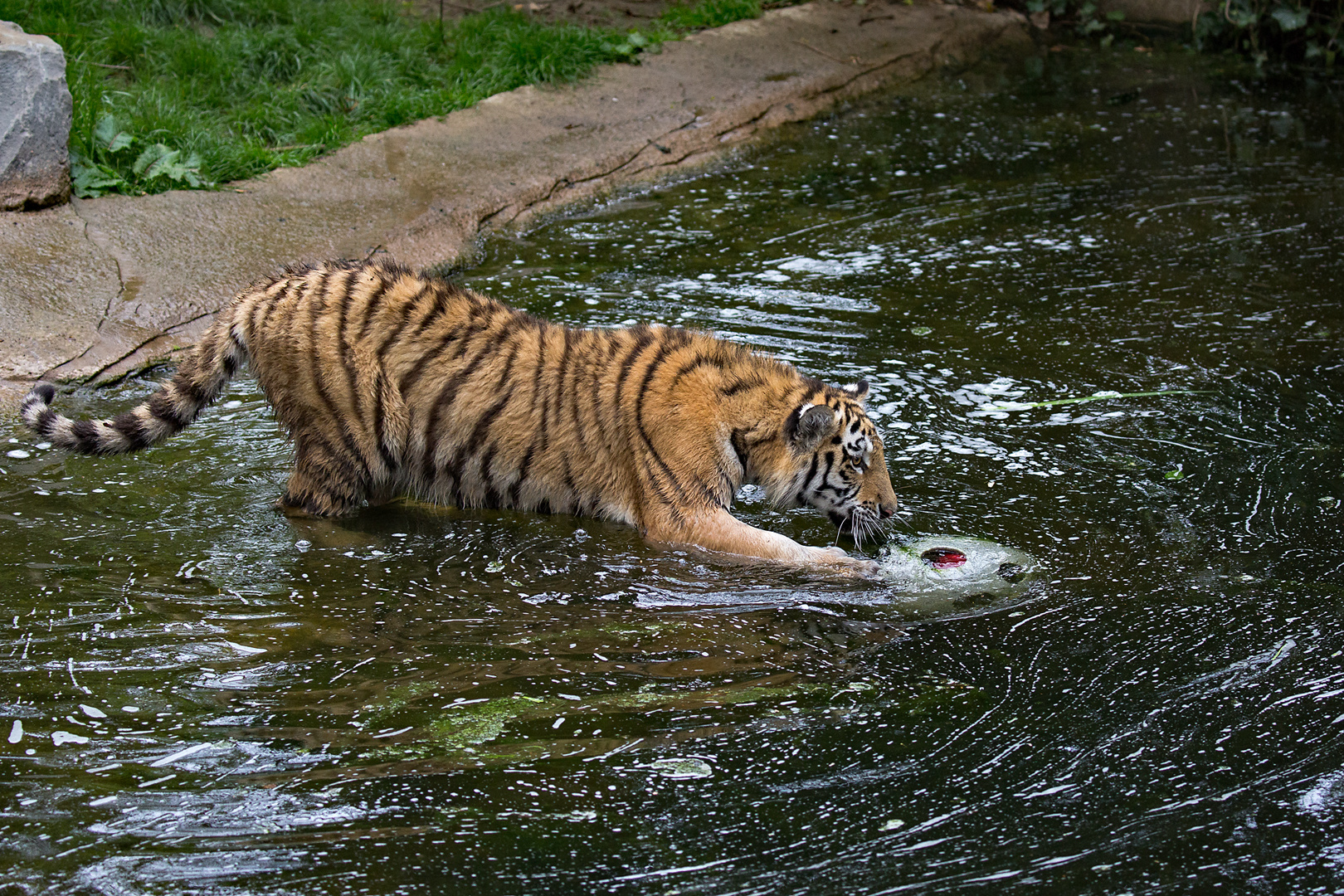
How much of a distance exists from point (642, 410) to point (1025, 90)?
6868mm

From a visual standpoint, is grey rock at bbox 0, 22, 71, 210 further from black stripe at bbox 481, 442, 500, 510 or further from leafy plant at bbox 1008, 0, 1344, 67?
leafy plant at bbox 1008, 0, 1344, 67

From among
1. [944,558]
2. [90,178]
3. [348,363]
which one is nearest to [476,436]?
[348,363]

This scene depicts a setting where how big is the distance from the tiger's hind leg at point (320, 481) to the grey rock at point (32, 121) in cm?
267

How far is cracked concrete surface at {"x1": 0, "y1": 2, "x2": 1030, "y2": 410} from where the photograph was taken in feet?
18.2

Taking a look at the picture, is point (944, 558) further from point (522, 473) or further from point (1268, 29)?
point (1268, 29)

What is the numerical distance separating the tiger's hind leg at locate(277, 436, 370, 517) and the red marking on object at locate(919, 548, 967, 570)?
1.90m

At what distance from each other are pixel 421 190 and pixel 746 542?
12.3 feet

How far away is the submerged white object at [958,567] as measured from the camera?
390 centimetres

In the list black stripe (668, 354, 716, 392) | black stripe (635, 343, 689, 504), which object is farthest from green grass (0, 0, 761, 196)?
black stripe (668, 354, 716, 392)

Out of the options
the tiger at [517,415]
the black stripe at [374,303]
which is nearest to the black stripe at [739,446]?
the tiger at [517,415]

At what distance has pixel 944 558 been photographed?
4.04 meters

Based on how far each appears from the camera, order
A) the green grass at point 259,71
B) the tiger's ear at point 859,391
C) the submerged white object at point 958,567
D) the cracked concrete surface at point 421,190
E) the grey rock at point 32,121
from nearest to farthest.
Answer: the submerged white object at point 958,567, the tiger's ear at point 859,391, the cracked concrete surface at point 421,190, the grey rock at point 32,121, the green grass at point 259,71

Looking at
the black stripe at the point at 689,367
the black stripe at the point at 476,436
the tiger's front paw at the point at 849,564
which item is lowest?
the tiger's front paw at the point at 849,564

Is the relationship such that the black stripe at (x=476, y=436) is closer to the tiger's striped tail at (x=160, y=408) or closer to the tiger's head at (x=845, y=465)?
the tiger's striped tail at (x=160, y=408)
